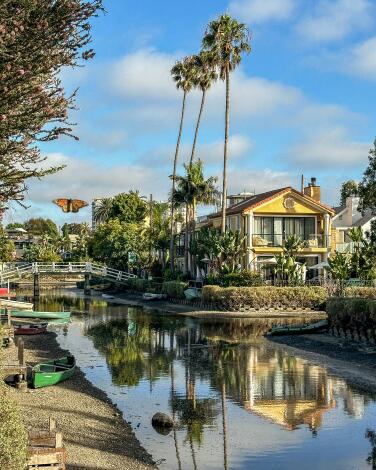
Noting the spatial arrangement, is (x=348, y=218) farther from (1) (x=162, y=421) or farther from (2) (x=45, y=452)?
(2) (x=45, y=452)

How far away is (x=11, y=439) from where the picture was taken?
30.4ft

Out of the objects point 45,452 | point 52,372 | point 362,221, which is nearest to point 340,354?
point 52,372

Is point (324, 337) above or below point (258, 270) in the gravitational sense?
below

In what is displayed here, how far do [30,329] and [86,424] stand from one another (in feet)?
80.4

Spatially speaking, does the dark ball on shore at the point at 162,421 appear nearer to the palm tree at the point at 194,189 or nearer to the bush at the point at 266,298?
the bush at the point at 266,298

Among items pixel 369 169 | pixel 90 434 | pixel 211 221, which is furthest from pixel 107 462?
pixel 211 221

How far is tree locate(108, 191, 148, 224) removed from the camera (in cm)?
12044

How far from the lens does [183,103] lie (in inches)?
3061

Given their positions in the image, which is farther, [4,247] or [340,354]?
[4,247]

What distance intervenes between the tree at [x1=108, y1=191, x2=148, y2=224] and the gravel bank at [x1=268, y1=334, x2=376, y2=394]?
82.7m

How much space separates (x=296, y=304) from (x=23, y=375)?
37.7 meters

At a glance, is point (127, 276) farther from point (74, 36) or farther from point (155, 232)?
point (74, 36)

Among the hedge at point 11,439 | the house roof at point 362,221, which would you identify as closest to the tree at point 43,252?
the house roof at point 362,221

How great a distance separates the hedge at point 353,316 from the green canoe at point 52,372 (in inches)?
660
